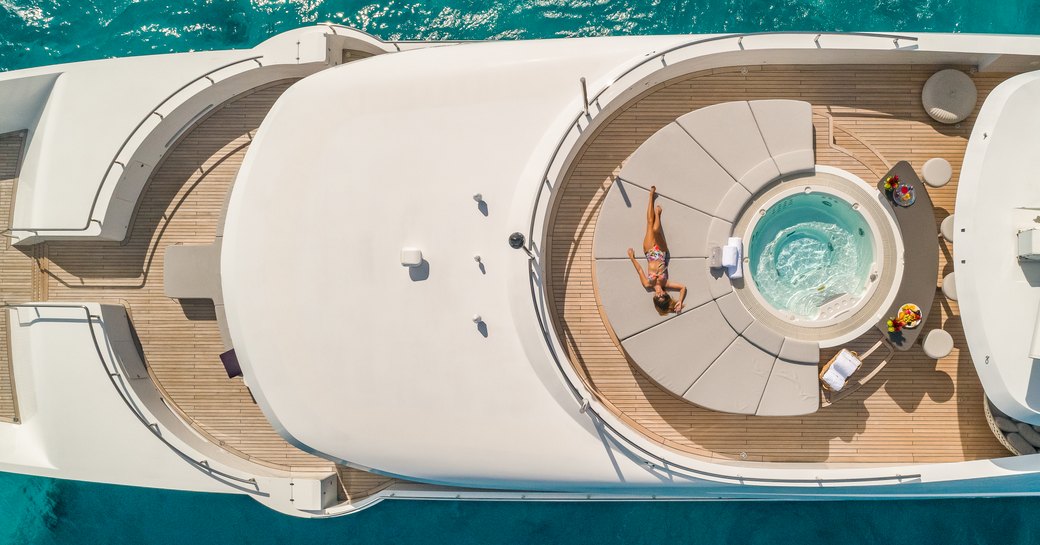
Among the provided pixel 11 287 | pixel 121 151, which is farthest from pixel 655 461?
pixel 11 287

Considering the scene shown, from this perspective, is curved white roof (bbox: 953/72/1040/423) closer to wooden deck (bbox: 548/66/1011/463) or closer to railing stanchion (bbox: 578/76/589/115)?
wooden deck (bbox: 548/66/1011/463)

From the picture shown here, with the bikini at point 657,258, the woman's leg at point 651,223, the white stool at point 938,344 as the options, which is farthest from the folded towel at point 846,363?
the woman's leg at point 651,223

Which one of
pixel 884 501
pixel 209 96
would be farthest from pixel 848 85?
pixel 209 96

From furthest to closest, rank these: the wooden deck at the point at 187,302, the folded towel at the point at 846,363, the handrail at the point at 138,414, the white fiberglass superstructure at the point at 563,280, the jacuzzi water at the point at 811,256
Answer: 1. the wooden deck at the point at 187,302
2. the handrail at the point at 138,414
3. the jacuzzi water at the point at 811,256
4. the white fiberglass superstructure at the point at 563,280
5. the folded towel at the point at 846,363

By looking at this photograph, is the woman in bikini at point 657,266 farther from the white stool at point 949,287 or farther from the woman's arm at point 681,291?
the white stool at point 949,287

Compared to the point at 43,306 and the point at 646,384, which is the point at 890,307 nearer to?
the point at 646,384

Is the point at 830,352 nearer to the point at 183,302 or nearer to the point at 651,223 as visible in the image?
the point at 651,223
